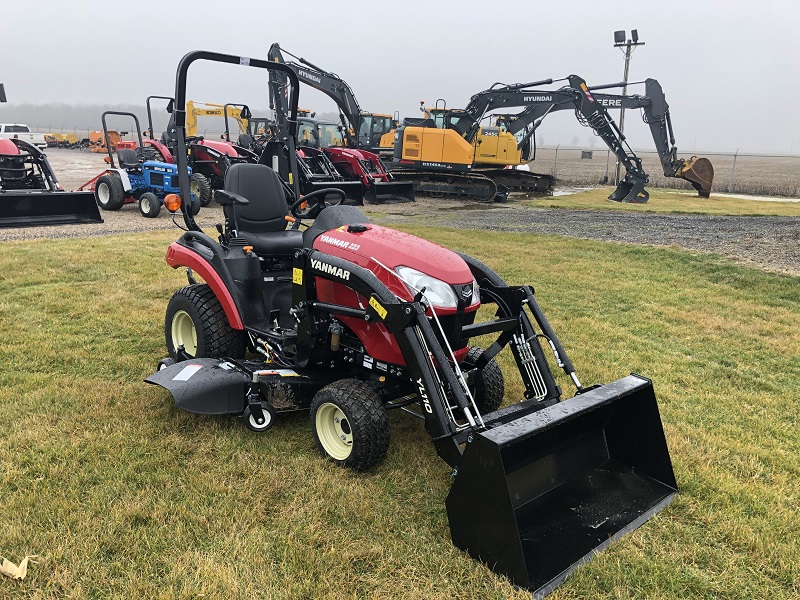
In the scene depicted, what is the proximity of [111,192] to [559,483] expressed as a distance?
12.1 meters

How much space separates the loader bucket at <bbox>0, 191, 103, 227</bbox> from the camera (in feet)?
31.4

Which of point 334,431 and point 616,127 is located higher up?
point 616,127

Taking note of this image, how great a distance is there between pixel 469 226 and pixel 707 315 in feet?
20.6

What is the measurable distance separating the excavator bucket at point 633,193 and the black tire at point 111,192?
1376 centimetres

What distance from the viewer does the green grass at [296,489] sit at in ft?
7.13

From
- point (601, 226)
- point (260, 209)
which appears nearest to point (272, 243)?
point (260, 209)

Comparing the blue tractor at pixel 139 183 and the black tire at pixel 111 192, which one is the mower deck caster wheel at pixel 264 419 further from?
the black tire at pixel 111 192

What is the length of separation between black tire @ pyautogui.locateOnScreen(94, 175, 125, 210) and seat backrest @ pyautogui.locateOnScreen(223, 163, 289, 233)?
9231 millimetres

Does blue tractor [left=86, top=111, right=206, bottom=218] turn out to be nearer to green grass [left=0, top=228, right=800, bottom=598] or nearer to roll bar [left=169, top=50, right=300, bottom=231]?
green grass [left=0, top=228, right=800, bottom=598]

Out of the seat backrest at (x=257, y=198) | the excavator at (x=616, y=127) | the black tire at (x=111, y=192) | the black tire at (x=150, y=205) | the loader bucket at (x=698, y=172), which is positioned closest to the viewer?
the seat backrest at (x=257, y=198)

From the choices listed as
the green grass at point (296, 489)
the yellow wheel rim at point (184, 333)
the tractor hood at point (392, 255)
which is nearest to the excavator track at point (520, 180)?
the green grass at point (296, 489)

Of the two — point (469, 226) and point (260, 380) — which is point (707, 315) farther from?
point (469, 226)

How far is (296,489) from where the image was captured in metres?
2.71

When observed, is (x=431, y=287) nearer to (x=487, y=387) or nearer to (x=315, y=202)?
(x=487, y=387)
